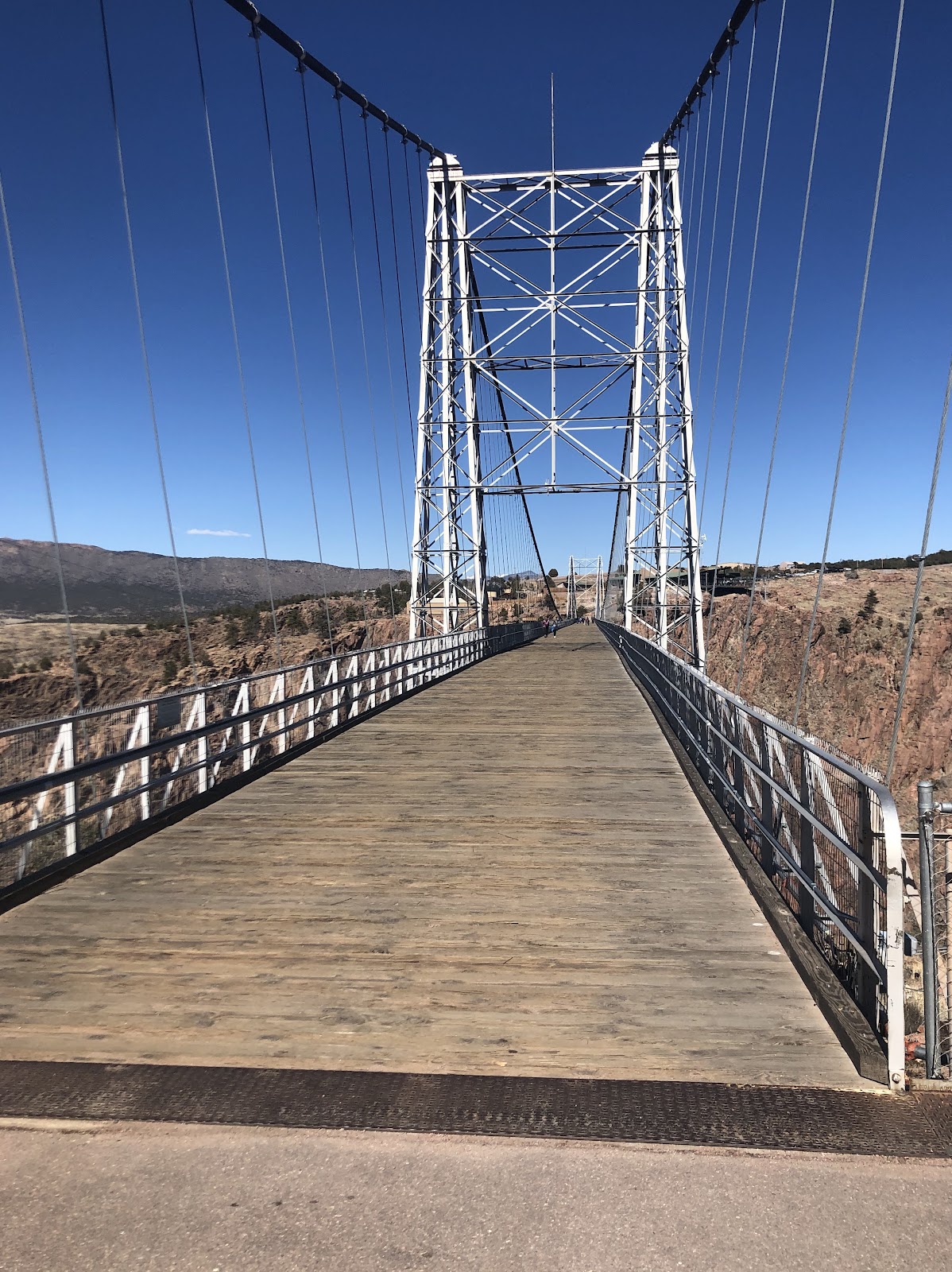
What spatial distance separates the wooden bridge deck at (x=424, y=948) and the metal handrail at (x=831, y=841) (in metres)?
0.27

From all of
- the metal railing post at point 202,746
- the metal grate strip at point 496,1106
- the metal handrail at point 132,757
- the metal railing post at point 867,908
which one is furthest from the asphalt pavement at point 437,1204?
the metal railing post at point 202,746

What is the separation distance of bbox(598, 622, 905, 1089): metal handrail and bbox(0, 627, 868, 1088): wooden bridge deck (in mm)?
266

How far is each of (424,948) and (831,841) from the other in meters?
2.03

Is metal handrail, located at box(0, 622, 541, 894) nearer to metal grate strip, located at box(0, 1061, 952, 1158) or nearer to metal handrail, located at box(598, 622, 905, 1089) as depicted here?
metal grate strip, located at box(0, 1061, 952, 1158)

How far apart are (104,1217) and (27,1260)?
0.23 m

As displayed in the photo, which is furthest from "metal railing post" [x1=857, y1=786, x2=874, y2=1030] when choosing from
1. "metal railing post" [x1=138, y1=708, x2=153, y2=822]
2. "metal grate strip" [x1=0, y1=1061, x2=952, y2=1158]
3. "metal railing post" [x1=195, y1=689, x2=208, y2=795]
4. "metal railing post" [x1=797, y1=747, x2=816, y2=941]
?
"metal railing post" [x1=195, y1=689, x2=208, y2=795]

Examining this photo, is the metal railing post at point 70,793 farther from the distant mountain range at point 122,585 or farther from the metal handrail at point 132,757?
the distant mountain range at point 122,585

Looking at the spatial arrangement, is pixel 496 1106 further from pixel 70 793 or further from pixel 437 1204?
pixel 70 793

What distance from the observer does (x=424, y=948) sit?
4.93m

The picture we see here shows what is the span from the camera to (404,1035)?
3914 millimetres

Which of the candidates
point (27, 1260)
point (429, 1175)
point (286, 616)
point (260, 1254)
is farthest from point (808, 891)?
point (286, 616)

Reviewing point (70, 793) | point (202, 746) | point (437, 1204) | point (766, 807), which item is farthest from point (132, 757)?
A: point (437, 1204)

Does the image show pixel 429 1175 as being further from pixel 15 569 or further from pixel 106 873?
pixel 15 569

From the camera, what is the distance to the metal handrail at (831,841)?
3500mm
